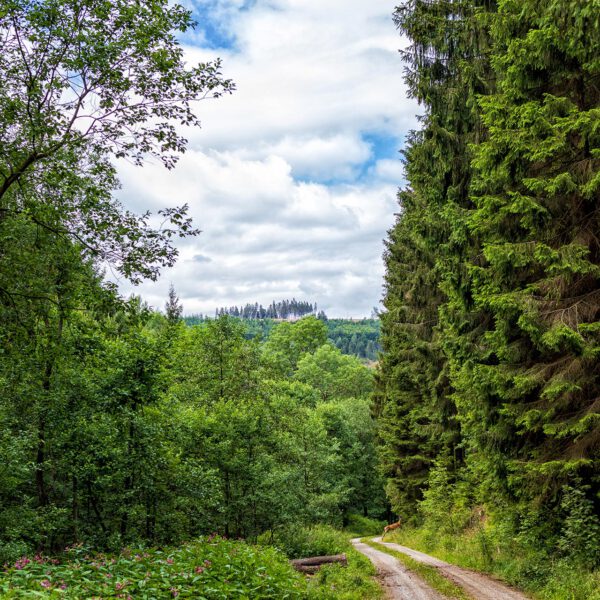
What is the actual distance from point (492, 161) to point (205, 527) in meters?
15.5

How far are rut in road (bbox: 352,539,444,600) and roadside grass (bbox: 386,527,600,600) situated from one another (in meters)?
1.66

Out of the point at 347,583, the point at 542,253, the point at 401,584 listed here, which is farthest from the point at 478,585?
the point at 542,253

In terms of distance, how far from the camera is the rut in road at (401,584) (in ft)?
33.7

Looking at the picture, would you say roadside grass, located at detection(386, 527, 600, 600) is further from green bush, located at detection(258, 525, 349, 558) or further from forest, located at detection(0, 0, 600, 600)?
green bush, located at detection(258, 525, 349, 558)

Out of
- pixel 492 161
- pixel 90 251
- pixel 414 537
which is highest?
pixel 492 161

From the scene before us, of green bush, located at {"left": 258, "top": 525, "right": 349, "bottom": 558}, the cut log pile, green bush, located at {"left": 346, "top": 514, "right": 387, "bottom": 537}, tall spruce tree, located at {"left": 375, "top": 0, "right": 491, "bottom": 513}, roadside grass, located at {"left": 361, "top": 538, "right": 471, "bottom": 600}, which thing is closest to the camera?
roadside grass, located at {"left": 361, "top": 538, "right": 471, "bottom": 600}

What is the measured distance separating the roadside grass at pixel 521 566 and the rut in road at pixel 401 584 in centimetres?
166

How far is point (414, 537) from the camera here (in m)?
22.6

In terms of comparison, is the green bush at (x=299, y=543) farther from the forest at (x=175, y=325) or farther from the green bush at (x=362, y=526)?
the green bush at (x=362, y=526)

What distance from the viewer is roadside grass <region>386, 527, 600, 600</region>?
8562 millimetres

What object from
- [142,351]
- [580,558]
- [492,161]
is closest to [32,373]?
[142,351]

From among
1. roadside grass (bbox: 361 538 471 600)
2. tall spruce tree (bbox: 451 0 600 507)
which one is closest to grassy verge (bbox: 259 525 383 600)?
roadside grass (bbox: 361 538 471 600)

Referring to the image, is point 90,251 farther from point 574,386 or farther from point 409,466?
point 409,466

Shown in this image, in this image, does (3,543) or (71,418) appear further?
(71,418)
